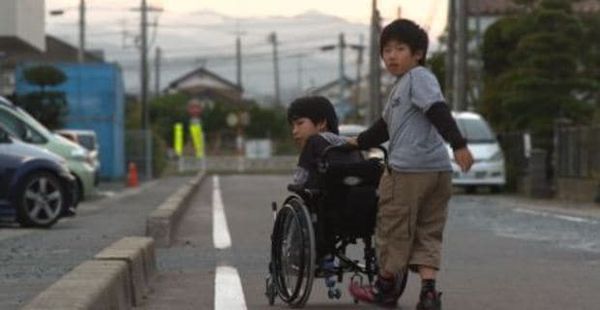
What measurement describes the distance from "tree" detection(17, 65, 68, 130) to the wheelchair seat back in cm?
2710

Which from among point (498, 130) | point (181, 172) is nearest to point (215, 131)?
point (181, 172)

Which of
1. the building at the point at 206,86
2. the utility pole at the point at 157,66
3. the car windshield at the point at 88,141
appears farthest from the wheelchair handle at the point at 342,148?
the building at the point at 206,86

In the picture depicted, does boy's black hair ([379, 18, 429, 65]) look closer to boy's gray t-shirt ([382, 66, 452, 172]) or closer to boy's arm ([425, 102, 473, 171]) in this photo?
boy's gray t-shirt ([382, 66, 452, 172])

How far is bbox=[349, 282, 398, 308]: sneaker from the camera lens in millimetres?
7367

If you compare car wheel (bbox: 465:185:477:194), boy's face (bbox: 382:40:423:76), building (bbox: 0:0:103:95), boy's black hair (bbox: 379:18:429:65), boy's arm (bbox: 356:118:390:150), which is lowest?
car wheel (bbox: 465:185:477:194)

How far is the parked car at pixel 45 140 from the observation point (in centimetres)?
1773

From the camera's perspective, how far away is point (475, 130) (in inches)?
1141

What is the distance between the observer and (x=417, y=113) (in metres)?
7.06

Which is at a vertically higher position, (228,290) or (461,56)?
(461,56)

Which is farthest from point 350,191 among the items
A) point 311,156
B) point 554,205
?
point 554,205

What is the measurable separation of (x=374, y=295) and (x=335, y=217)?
536mm

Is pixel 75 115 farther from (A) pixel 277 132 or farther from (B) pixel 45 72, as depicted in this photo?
(A) pixel 277 132

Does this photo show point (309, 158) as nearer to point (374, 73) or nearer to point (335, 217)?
point (335, 217)

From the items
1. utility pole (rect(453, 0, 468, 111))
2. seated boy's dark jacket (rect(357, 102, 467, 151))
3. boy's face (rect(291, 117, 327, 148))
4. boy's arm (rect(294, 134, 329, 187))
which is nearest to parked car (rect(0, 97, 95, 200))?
boy's face (rect(291, 117, 327, 148))
